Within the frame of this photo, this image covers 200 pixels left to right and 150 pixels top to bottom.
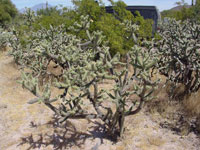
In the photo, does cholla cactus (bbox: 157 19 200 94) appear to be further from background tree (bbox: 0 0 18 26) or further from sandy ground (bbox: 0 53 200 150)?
background tree (bbox: 0 0 18 26)

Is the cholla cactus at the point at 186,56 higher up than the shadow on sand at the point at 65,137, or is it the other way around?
the cholla cactus at the point at 186,56

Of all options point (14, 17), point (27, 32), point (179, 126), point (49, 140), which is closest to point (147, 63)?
point (179, 126)

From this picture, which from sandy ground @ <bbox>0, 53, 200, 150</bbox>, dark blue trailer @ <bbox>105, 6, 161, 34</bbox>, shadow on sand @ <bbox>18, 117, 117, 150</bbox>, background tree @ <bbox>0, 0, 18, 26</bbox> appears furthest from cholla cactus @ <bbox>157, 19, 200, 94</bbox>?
background tree @ <bbox>0, 0, 18, 26</bbox>

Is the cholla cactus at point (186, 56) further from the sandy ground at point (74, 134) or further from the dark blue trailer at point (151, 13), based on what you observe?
the dark blue trailer at point (151, 13)

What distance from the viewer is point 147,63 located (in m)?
2.31

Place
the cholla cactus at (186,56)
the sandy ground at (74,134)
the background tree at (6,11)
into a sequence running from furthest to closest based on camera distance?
the background tree at (6,11)
the cholla cactus at (186,56)
the sandy ground at (74,134)

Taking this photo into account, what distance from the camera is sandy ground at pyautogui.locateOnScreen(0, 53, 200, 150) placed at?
3.27 meters

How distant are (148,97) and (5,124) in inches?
121

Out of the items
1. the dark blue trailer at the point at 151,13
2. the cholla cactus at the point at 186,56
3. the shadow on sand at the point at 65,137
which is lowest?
the shadow on sand at the point at 65,137

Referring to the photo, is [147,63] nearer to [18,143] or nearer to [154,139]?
[154,139]

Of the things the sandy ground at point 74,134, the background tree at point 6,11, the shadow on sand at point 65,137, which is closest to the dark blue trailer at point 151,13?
the sandy ground at point 74,134

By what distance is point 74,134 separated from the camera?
362cm

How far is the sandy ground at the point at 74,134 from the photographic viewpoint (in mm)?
3271

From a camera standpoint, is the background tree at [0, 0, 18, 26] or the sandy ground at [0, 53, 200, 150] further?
the background tree at [0, 0, 18, 26]
